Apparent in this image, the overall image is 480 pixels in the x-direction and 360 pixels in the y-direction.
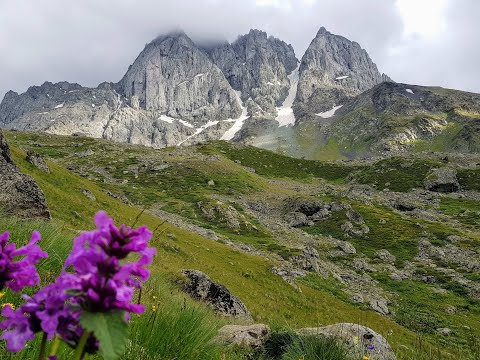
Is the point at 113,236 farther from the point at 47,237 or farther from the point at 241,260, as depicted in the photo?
the point at 241,260

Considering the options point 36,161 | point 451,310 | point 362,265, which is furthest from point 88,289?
point 362,265

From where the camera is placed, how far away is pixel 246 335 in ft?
31.6

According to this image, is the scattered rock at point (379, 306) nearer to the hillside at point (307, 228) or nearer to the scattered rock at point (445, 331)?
the hillside at point (307, 228)

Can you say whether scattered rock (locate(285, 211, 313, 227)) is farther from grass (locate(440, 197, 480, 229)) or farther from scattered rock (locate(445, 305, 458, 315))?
scattered rock (locate(445, 305, 458, 315))

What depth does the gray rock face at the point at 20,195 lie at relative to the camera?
822 inches

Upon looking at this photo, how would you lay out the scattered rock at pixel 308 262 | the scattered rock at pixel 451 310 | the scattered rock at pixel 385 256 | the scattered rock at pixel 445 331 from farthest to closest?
the scattered rock at pixel 385 256, the scattered rock at pixel 308 262, the scattered rock at pixel 451 310, the scattered rock at pixel 445 331

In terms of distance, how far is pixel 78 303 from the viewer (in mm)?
1621

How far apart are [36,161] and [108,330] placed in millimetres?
43672

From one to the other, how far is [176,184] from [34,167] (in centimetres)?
6076

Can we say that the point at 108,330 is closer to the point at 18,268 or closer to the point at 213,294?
the point at 18,268

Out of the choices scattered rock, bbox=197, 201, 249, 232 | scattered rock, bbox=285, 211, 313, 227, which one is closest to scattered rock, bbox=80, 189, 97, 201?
scattered rock, bbox=197, 201, 249, 232

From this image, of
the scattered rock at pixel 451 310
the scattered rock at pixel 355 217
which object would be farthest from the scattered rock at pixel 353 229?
the scattered rock at pixel 451 310

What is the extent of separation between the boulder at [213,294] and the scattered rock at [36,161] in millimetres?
26510

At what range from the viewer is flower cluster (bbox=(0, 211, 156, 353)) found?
158 centimetres
